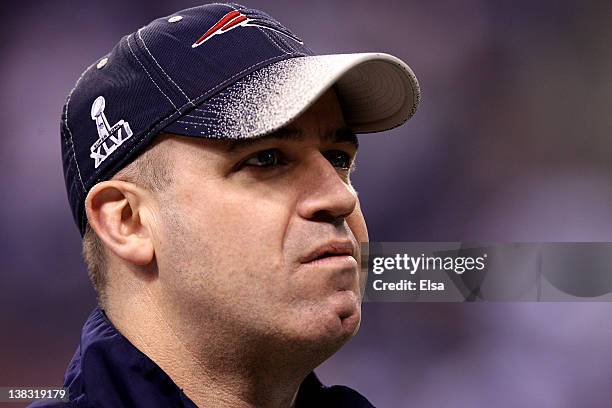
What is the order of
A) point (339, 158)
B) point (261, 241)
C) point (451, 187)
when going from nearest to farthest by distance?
point (261, 241) → point (339, 158) → point (451, 187)

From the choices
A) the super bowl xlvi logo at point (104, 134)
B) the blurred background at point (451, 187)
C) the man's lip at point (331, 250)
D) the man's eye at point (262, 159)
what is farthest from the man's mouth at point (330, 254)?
the blurred background at point (451, 187)

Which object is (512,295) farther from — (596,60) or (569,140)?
(596,60)

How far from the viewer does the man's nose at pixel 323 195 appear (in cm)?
97

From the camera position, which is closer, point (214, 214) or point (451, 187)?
point (214, 214)

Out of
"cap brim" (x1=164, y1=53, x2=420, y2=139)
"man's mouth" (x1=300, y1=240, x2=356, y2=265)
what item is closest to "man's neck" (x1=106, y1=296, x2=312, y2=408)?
"man's mouth" (x1=300, y1=240, x2=356, y2=265)

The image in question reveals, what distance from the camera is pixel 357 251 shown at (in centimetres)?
103

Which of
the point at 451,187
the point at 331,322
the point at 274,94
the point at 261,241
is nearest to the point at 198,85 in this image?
the point at 274,94

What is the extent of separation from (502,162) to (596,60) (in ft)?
0.95

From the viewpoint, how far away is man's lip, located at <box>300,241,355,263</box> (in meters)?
0.97

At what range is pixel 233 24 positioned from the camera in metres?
1.06

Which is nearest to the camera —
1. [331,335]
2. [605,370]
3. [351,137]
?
[331,335]

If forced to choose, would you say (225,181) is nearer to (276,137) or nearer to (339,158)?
(276,137)

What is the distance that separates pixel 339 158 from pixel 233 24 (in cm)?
21

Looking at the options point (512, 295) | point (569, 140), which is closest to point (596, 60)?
point (569, 140)
